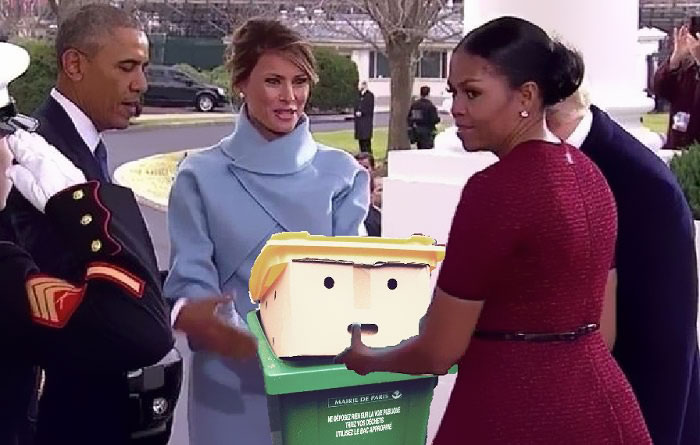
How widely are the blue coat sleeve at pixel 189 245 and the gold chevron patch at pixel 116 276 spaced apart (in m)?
1.14

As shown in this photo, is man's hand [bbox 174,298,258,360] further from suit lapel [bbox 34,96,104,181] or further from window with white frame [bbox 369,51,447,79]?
window with white frame [bbox 369,51,447,79]

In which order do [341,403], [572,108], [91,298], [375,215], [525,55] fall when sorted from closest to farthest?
[91,298] < [525,55] < [341,403] < [572,108] < [375,215]

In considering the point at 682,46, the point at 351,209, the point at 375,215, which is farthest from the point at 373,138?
the point at 351,209

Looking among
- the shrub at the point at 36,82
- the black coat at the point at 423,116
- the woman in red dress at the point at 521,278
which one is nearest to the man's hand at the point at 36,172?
the woman in red dress at the point at 521,278

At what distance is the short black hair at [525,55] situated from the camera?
243 centimetres

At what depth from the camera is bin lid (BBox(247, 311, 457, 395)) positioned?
2.62 metres

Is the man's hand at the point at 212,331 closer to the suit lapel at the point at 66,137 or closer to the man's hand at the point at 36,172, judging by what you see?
the suit lapel at the point at 66,137

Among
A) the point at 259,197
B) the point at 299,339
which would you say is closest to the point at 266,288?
the point at 299,339

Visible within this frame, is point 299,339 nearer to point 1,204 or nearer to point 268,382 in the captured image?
point 268,382

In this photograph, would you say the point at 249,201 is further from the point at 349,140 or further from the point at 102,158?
the point at 349,140

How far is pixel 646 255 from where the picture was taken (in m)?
2.98

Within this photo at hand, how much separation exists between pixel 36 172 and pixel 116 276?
0.31m

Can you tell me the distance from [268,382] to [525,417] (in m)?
0.62

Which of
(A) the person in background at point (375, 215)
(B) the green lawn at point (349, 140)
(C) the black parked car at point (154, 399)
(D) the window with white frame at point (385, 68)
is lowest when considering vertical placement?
(B) the green lawn at point (349, 140)
